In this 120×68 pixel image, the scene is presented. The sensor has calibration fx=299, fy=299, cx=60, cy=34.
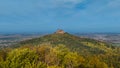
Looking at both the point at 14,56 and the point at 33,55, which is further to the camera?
the point at 33,55

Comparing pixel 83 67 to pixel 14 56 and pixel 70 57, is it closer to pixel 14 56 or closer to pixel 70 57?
pixel 70 57

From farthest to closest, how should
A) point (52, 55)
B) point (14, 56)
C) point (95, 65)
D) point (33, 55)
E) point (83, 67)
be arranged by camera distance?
1. point (95, 65)
2. point (83, 67)
3. point (52, 55)
4. point (33, 55)
5. point (14, 56)

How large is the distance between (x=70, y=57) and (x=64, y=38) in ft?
370

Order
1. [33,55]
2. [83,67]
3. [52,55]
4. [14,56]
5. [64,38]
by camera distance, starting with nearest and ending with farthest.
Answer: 1. [14,56]
2. [33,55]
3. [52,55]
4. [83,67]
5. [64,38]

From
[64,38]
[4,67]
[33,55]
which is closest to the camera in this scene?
[4,67]

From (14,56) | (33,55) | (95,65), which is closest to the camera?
(14,56)

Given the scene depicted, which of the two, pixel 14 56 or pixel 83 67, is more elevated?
pixel 14 56

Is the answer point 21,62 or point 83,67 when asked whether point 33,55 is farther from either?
point 83,67

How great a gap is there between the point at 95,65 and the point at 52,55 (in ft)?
69.9

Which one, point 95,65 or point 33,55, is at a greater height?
point 33,55

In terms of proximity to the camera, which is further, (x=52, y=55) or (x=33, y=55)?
(x=52, y=55)

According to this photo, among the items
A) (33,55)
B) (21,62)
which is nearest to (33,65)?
(21,62)

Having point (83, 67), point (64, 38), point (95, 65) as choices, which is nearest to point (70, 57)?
point (83, 67)

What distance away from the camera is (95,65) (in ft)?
313
